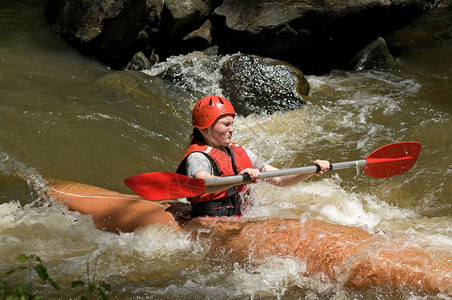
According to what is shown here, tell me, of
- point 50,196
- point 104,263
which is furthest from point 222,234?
point 50,196

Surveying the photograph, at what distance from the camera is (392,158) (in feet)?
13.6

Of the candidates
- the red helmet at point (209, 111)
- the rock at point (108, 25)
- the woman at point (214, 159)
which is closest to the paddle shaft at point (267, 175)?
the woman at point (214, 159)

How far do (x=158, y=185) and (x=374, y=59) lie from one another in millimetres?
5895

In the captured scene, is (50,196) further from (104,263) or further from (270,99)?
(270,99)

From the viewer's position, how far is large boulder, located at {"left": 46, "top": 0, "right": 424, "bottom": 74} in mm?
7844

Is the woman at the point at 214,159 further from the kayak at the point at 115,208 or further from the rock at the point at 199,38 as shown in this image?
the rock at the point at 199,38

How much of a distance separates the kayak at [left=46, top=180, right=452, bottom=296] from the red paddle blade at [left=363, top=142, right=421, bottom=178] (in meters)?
0.91

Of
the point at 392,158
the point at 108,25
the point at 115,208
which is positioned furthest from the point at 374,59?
the point at 115,208

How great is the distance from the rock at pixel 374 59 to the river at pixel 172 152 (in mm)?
232

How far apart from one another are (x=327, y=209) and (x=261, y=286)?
1.37 meters

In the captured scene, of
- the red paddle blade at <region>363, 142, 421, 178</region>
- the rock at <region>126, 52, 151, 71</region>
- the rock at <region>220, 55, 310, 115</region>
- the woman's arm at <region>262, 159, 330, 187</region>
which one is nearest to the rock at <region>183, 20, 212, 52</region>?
the rock at <region>126, 52, 151, 71</region>

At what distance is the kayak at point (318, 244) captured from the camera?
2.89m

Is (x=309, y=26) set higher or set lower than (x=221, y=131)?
lower

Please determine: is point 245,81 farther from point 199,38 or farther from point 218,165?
point 218,165
